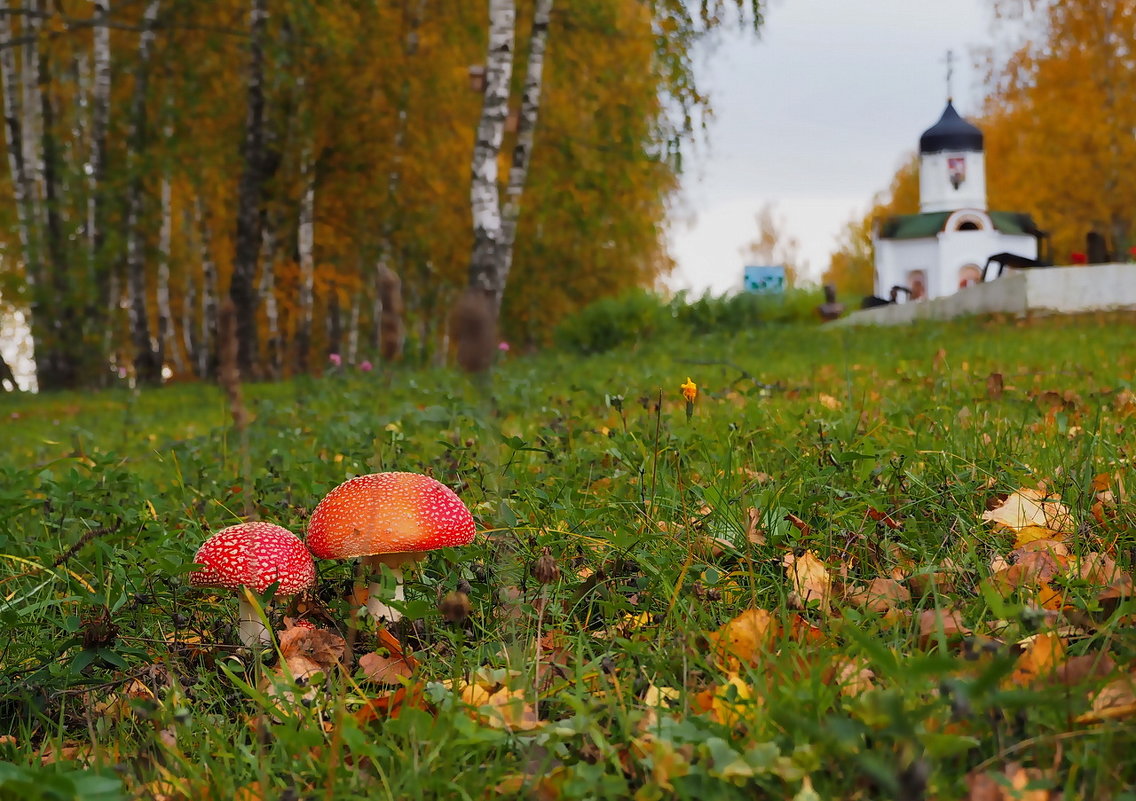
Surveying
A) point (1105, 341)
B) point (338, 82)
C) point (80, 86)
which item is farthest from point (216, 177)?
point (1105, 341)

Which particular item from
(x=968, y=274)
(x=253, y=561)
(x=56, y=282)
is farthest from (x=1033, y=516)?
(x=968, y=274)

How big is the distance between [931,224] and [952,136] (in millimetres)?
3104

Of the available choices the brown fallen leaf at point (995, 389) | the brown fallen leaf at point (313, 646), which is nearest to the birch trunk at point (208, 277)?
the brown fallen leaf at point (995, 389)

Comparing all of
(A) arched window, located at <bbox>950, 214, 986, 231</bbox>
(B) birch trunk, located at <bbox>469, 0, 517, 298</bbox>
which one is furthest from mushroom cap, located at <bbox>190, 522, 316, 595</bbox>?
(A) arched window, located at <bbox>950, 214, 986, 231</bbox>

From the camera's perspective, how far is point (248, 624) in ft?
7.91

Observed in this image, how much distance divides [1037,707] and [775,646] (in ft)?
1.76

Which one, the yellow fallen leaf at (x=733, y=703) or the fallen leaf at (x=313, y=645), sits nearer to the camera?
the yellow fallen leaf at (x=733, y=703)

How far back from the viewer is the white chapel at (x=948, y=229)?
1228 inches

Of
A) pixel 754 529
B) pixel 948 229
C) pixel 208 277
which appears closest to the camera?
pixel 754 529

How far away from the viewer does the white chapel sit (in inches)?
1228

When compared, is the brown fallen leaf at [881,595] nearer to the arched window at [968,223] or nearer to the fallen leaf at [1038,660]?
the fallen leaf at [1038,660]

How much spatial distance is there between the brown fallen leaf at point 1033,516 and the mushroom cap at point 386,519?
140 centimetres

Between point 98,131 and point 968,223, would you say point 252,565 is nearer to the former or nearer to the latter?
point 98,131

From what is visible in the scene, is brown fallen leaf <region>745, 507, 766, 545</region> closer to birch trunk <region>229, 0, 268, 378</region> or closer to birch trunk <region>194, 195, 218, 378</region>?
birch trunk <region>229, 0, 268, 378</region>
